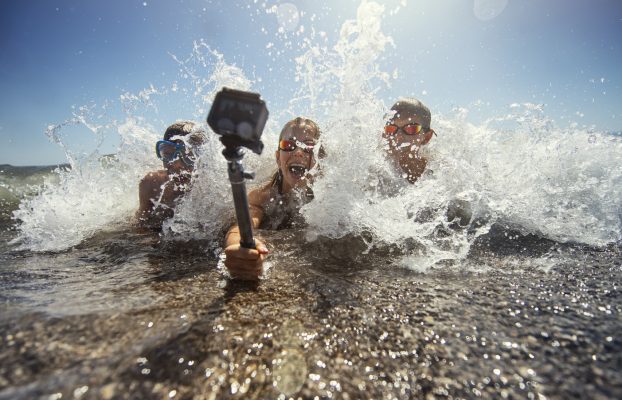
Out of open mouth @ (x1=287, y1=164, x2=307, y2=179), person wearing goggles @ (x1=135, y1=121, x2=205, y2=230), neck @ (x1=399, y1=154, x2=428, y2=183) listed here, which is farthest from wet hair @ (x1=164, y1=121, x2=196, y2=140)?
neck @ (x1=399, y1=154, x2=428, y2=183)

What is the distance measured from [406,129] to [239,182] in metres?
3.83

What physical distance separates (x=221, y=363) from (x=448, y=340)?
1056 mm

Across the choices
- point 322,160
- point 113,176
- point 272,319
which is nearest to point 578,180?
point 322,160

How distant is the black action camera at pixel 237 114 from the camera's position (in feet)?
4.93

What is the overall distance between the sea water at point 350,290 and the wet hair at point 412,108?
360mm

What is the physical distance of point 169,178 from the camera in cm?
501

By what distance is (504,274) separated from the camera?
2330mm

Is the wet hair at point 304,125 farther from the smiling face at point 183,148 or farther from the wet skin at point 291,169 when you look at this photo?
the smiling face at point 183,148

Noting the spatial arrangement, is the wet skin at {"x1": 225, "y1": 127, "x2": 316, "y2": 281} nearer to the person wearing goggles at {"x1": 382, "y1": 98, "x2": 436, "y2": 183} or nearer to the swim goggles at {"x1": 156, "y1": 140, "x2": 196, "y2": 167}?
the swim goggles at {"x1": 156, "y1": 140, "x2": 196, "y2": 167}

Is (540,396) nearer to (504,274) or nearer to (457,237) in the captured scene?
(504,274)

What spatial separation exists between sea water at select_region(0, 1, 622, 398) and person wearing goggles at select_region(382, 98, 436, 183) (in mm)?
264

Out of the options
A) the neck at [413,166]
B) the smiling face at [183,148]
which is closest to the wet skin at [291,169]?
the smiling face at [183,148]

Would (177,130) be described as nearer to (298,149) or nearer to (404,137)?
(298,149)

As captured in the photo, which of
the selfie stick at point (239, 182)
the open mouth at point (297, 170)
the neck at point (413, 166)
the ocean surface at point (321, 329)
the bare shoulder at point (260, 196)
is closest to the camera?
the ocean surface at point (321, 329)
